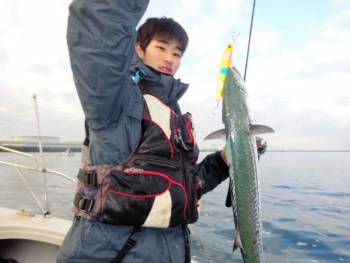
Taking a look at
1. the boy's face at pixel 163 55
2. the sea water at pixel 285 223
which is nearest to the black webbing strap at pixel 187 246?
the boy's face at pixel 163 55

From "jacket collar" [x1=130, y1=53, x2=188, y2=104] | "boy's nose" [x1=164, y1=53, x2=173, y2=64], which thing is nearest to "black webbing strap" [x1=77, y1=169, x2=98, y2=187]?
"jacket collar" [x1=130, y1=53, x2=188, y2=104]

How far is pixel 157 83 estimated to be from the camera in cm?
234

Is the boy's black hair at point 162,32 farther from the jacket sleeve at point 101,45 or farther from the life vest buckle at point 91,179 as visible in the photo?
the life vest buckle at point 91,179

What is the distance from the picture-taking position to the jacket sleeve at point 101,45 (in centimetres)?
166

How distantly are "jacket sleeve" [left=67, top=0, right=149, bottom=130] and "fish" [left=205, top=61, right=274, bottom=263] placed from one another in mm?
839

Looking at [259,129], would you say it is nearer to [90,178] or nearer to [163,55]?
[163,55]

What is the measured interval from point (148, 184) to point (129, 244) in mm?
368

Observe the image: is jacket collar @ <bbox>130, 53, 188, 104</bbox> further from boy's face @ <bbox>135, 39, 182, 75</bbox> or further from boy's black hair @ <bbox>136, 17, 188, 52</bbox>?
boy's black hair @ <bbox>136, 17, 188, 52</bbox>

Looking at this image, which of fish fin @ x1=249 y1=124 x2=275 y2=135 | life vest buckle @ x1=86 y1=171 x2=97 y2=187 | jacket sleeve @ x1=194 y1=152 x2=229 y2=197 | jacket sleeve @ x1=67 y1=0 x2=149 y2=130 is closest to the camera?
jacket sleeve @ x1=67 y1=0 x2=149 y2=130

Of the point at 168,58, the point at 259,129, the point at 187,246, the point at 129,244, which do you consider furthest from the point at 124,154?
the point at 168,58

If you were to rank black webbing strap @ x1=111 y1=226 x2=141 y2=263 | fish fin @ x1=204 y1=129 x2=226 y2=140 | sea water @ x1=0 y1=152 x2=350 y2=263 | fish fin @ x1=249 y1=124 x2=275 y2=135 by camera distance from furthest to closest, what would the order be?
sea water @ x1=0 y1=152 x2=350 y2=263 → fish fin @ x1=204 y1=129 x2=226 y2=140 → fish fin @ x1=249 y1=124 x2=275 y2=135 → black webbing strap @ x1=111 y1=226 x2=141 y2=263

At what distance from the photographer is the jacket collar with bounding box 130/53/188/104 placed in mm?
2242

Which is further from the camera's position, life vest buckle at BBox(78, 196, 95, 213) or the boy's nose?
the boy's nose

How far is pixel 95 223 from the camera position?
195 cm
